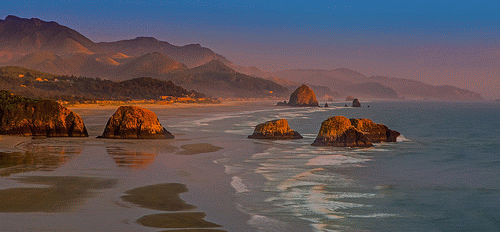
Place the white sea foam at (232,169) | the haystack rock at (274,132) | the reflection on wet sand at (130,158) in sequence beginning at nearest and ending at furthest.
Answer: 1. the white sea foam at (232,169)
2. the reflection on wet sand at (130,158)
3. the haystack rock at (274,132)

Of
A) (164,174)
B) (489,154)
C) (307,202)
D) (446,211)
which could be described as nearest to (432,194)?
(446,211)

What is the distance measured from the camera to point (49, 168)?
21875 mm

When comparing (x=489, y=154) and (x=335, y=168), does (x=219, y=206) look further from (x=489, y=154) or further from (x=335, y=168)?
(x=489, y=154)

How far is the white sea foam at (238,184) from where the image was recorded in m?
18.4

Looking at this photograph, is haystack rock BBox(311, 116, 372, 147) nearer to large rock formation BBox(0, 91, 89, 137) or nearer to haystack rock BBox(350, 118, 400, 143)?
haystack rock BBox(350, 118, 400, 143)

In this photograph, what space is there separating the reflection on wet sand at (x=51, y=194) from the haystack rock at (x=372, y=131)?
21.2 meters

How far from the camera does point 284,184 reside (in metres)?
19.7

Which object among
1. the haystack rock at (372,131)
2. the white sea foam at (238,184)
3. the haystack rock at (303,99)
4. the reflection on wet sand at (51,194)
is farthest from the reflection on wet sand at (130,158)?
the haystack rock at (303,99)

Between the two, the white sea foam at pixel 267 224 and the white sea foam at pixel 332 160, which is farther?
the white sea foam at pixel 332 160

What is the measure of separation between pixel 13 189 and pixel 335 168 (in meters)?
12.6

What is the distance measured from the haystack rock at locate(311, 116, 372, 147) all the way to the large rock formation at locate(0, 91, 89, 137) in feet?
50.4

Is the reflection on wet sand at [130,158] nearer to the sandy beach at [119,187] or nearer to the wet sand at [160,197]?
the sandy beach at [119,187]

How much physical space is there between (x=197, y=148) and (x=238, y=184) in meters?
13.2

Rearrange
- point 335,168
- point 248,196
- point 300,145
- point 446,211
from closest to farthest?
point 446,211, point 248,196, point 335,168, point 300,145
